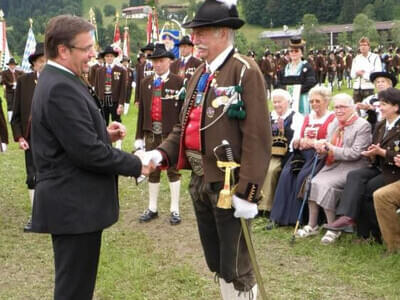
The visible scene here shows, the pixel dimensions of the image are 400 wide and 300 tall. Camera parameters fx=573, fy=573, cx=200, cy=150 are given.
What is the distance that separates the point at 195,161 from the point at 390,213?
2517 millimetres

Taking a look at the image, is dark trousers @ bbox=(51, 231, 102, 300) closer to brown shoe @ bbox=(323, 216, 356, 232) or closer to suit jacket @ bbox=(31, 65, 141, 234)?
suit jacket @ bbox=(31, 65, 141, 234)

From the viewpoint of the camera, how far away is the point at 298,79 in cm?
915

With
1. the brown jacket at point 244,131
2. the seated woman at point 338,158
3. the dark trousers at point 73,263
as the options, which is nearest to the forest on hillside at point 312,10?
the seated woman at point 338,158

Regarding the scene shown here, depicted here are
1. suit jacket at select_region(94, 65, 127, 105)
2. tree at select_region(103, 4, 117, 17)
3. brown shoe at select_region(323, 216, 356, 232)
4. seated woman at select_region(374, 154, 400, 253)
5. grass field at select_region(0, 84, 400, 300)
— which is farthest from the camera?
tree at select_region(103, 4, 117, 17)

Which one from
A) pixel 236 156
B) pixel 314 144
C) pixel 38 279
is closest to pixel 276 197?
pixel 314 144

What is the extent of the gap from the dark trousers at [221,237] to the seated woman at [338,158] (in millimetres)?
2436

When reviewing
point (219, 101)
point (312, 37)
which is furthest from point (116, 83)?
point (312, 37)

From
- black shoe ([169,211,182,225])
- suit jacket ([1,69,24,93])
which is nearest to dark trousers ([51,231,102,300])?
black shoe ([169,211,182,225])

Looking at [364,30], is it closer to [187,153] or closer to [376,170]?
[376,170]

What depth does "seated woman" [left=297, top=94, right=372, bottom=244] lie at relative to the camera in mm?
5859

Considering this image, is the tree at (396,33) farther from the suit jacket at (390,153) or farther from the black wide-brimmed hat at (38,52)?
the black wide-brimmed hat at (38,52)

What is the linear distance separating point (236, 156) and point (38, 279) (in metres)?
2.63

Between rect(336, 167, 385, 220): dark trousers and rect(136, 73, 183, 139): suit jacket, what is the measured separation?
206cm

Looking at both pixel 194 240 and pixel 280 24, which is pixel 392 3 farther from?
pixel 194 240
